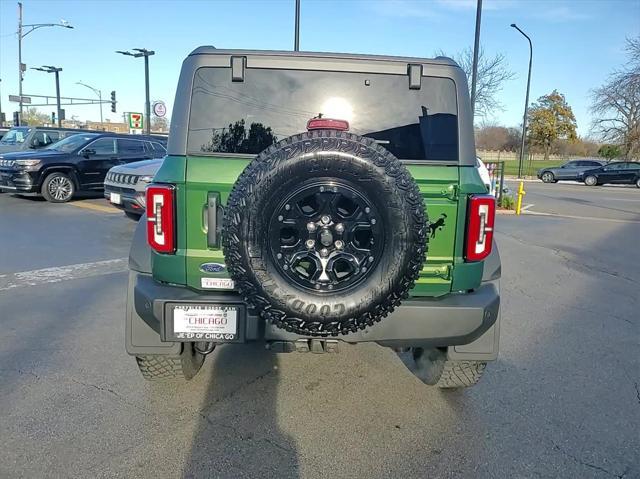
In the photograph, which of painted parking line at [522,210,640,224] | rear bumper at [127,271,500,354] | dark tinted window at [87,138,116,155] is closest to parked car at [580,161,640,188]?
painted parking line at [522,210,640,224]

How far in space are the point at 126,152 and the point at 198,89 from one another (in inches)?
465

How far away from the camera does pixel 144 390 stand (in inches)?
132

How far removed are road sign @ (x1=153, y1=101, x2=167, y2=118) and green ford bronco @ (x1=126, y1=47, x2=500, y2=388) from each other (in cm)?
2103

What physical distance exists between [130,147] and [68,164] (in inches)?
65.8

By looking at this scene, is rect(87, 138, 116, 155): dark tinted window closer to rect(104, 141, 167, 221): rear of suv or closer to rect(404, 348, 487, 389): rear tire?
rect(104, 141, 167, 221): rear of suv

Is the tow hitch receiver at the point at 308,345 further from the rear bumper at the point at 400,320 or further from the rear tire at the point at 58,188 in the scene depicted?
the rear tire at the point at 58,188

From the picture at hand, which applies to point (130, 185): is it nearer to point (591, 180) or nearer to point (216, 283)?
point (216, 283)

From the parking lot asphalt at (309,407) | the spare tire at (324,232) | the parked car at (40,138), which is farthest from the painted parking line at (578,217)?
the parked car at (40,138)

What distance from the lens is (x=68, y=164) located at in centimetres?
1278

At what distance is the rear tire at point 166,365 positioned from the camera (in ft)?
10.4

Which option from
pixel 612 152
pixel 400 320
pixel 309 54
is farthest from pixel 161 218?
pixel 612 152

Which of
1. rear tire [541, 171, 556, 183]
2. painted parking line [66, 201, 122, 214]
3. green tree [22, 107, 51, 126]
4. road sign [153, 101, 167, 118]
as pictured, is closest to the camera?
painted parking line [66, 201, 122, 214]

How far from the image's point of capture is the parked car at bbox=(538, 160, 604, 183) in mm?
32219

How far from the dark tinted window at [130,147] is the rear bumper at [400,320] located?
11987 mm
